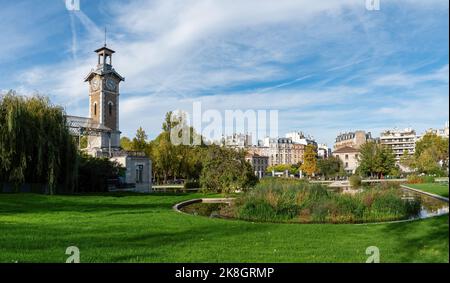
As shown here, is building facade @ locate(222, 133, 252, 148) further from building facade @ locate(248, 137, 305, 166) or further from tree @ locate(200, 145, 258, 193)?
building facade @ locate(248, 137, 305, 166)

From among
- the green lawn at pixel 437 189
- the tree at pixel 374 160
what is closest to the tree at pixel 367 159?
the tree at pixel 374 160

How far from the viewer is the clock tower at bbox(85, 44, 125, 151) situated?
121 feet

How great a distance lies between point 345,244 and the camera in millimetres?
5684

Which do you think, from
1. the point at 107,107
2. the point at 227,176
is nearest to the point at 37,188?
the point at 227,176

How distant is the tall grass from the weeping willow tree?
1034cm

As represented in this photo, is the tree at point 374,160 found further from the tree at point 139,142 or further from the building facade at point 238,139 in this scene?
the tree at point 139,142

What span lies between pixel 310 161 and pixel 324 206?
1585 inches

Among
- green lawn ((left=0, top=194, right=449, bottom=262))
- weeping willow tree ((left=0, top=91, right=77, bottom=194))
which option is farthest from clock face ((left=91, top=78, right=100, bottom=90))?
green lawn ((left=0, top=194, right=449, bottom=262))

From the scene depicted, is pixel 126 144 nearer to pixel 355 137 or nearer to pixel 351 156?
pixel 351 156

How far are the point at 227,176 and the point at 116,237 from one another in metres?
13.5

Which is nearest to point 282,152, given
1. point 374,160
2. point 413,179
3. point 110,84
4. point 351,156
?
point 110,84

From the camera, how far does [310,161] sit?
49938 millimetres
